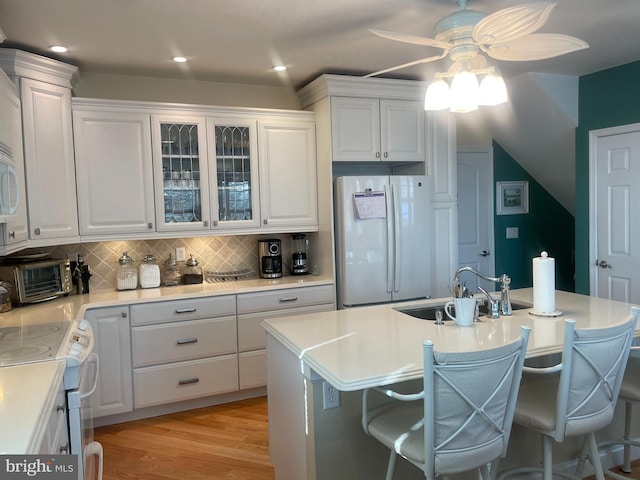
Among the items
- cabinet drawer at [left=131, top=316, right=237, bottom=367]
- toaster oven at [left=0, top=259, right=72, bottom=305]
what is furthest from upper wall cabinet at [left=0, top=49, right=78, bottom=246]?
cabinet drawer at [left=131, top=316, right=237, bottom=367]

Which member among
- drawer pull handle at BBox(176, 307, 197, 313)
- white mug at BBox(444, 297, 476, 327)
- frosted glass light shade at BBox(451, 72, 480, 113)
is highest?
frosted glass light shade at BBox(451, 72, 480, 113)

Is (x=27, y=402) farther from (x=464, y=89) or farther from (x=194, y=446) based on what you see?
(x=464, y=89)

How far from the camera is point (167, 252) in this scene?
3.99 m

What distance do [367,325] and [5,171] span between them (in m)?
1.76

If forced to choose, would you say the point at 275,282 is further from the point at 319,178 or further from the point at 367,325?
the point at 367,325

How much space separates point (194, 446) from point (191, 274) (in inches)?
51.7

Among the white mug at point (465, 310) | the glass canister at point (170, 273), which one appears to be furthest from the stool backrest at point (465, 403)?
the glass canister at point (170, 273)

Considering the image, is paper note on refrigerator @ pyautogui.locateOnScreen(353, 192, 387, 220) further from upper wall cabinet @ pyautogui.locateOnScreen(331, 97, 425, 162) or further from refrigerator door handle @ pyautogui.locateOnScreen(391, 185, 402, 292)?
upper wall cabinet @ pyautogui.locateOnScreen(331, 97, 425, 162)

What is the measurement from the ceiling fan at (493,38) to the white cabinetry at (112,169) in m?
2.10

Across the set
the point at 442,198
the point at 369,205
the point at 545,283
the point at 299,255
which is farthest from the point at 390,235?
the point at 545,283

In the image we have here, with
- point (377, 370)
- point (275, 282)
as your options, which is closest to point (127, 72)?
point (275, 282)

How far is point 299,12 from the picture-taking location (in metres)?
2.65

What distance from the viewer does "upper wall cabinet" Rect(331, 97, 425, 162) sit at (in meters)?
3.88

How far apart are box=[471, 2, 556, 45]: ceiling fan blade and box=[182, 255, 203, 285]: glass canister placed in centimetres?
263
